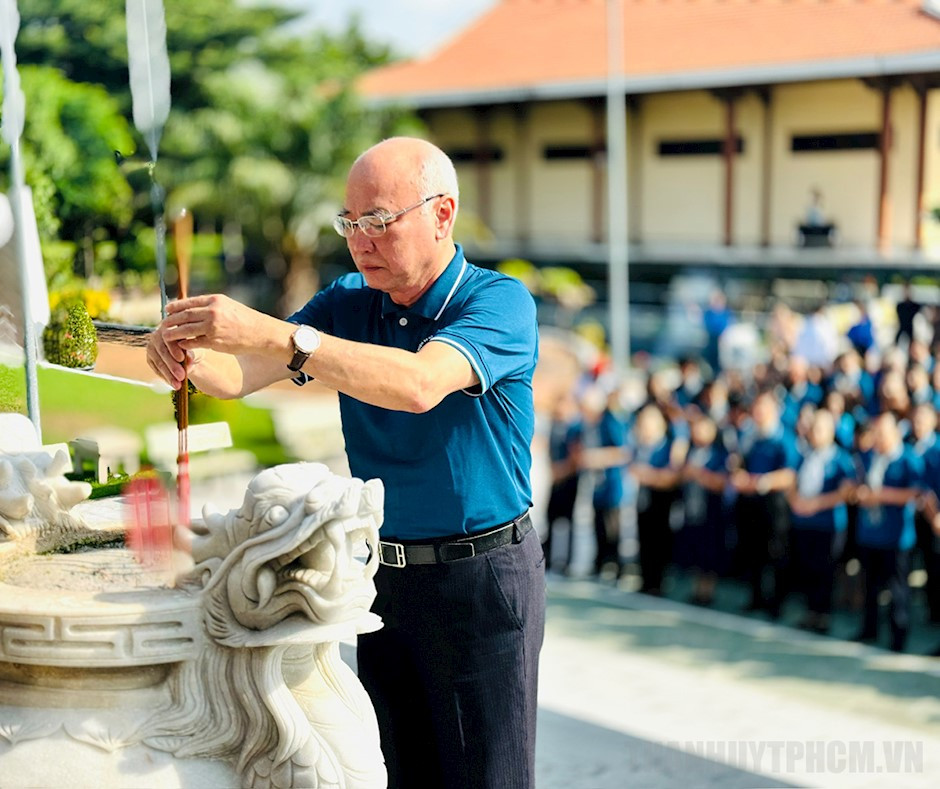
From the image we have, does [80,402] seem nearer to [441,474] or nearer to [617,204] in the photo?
[441,474]

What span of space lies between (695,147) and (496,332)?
16.2 m

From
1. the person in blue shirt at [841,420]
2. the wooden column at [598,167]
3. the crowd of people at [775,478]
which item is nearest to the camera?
the crowd of people at [775,478]

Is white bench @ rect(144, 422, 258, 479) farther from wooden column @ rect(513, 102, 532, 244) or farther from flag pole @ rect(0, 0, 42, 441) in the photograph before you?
wooden column @ rect(513, 102, 532, 244)

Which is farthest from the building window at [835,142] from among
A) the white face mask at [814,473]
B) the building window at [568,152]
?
the white face mask at [814,473]

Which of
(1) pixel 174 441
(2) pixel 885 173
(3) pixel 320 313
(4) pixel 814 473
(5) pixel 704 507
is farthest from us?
(2) pixel 885 173

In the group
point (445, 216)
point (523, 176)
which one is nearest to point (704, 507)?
point (445, 216)

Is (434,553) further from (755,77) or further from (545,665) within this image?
(755,77)

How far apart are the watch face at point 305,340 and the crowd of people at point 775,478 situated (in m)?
5.14

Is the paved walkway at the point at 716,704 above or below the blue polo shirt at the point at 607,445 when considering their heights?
below

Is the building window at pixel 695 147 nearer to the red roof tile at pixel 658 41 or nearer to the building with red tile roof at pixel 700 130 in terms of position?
the building with red tile roof at pixel 700 130

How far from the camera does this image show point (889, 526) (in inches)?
262

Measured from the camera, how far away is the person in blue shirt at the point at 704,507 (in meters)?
7.61

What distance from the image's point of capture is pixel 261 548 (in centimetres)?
211

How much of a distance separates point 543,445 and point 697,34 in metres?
7.43
